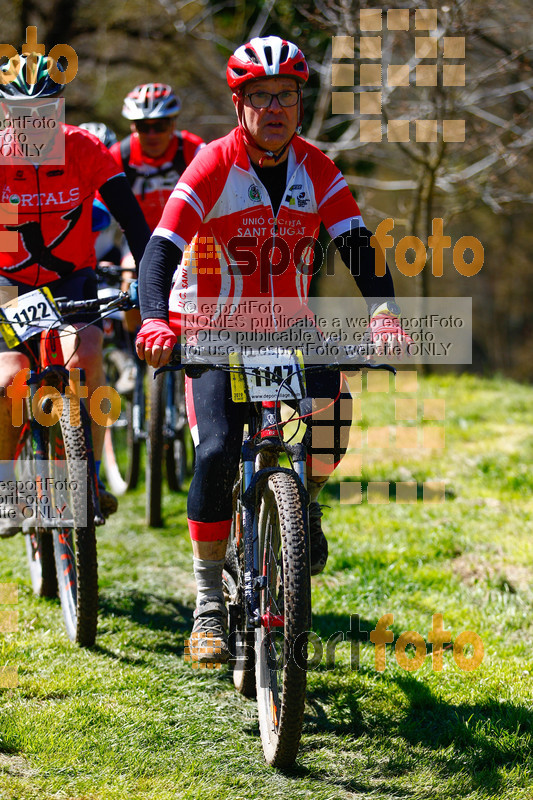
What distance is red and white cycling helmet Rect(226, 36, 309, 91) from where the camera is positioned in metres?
3.38

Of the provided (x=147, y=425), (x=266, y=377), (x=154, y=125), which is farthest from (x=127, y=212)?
(x=147, y=425)

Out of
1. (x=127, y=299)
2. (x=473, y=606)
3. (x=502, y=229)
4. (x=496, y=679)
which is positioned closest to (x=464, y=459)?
(x=473, y=606)

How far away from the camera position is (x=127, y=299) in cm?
404

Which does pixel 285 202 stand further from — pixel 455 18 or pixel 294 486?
pixel 455 18

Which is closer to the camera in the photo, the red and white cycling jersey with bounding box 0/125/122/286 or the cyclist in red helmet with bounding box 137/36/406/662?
the cyclist in red helmet with bounding box 137/36/406/662

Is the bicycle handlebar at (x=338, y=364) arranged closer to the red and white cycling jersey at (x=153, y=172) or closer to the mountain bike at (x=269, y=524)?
the mountain bike at (x=269, y=524)

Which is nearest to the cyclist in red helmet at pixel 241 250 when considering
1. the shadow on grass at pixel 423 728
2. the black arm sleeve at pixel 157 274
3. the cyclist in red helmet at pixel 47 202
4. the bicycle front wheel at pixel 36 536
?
the black arm sleeve at pixel 157 274

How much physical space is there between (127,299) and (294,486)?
1416 mm

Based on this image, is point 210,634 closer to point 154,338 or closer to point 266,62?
point 154,338

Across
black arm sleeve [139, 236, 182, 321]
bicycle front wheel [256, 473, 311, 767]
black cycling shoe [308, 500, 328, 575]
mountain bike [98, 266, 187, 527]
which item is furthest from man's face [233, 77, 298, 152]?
mountain bike [98, 266, 187, 527]

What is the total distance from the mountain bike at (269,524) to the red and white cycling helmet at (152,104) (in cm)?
A: 351

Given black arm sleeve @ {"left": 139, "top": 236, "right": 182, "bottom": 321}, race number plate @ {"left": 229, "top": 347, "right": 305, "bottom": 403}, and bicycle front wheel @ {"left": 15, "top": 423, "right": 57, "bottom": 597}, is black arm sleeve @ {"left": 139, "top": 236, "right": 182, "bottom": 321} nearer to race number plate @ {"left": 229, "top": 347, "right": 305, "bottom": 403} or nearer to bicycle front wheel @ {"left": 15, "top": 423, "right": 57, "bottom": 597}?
race number plate @ {"left": 229, "top": 347, "right": 305, "bottom": 403}

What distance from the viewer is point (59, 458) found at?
4.30 metres

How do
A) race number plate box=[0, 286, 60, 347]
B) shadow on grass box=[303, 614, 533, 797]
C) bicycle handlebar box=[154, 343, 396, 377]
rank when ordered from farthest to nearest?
race number plate box=[0, 286, 60, 347] < shadow on grass box=[303, 614, 533, 797] < bicycle handlebar box=[154, 343, 396, 377]
